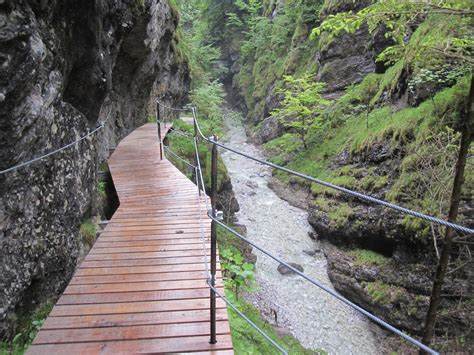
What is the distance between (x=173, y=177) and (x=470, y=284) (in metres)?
5.89

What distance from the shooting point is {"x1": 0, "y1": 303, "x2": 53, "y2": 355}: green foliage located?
117 inches

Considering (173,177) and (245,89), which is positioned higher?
(245,89)

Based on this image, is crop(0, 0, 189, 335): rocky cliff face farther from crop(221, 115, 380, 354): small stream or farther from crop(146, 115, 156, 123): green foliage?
crop(146, 115, 156, 123): green foliage

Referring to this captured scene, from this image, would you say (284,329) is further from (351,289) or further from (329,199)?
(329,199)

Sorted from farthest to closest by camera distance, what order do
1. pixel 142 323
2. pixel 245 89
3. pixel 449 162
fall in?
pixel 245 89
pixel 449 162
pixel 142 323

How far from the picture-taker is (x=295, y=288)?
847cm

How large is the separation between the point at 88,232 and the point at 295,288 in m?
5.33

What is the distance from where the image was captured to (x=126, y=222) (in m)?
4.89

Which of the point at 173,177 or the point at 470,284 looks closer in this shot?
the point at 470,284

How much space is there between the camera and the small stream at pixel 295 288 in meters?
6.99

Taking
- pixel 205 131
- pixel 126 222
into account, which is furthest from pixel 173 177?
pixel 205 131

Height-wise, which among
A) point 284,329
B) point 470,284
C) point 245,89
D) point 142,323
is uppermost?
point 245,89

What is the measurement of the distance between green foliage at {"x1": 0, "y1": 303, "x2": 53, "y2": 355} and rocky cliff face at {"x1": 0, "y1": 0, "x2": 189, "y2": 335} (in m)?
0.11

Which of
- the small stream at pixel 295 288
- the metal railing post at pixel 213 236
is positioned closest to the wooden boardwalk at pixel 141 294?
the metal railing post at pixel 213 236
